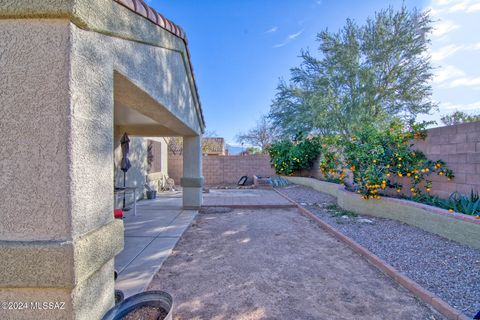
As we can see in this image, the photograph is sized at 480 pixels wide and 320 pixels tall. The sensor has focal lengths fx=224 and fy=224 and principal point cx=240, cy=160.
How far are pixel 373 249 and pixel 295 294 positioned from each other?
190 centimetres

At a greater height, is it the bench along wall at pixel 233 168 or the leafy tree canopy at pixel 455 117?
the leafy tree canopy at pixel 455 117

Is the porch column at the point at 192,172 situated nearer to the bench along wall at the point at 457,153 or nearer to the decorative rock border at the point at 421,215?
the decorative rock border at the point at 421,215

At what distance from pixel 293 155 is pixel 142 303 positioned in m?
11.4

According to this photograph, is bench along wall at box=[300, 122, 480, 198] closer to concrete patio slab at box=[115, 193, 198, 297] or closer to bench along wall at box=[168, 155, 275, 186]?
concrete patio slab at box=[115, 193, 198, 297]

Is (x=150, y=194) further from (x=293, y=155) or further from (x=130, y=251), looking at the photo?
(x=293, y=155)

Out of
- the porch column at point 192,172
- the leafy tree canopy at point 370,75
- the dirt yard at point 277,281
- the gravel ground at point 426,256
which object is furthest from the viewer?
the leafy tree canopy at point 370,75

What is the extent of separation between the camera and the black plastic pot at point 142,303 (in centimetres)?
166

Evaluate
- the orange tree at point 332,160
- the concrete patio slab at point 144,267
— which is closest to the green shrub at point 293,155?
the orange tree at point 332,160

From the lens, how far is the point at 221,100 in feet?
75.9

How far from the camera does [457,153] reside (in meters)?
4.37

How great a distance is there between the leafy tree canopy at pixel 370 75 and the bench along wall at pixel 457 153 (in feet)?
22.1

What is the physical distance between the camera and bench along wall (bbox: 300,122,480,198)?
406 cm

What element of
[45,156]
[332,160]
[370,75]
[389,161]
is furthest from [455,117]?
[45,156]

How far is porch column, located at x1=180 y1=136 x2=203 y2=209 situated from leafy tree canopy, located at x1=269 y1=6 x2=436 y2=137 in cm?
746
